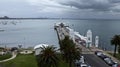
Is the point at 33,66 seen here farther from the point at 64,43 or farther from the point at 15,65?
the point at 64,43

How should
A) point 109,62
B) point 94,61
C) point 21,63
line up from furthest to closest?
point 94,61 → point 109,62 → point 21,63

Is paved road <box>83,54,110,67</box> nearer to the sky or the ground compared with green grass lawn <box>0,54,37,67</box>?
nearer to the ground

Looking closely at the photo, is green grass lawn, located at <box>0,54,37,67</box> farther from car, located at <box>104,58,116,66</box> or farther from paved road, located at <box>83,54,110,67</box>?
car, located at <box>104,58,116,66</box>

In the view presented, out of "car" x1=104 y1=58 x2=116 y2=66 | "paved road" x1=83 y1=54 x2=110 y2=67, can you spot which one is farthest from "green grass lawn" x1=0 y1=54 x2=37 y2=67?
"car" x1=104 y1=58 x2=116 y2=66

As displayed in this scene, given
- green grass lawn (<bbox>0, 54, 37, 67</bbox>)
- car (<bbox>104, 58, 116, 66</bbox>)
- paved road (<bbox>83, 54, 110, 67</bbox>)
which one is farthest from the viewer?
car (<bbox>104, 58, 116, 66</bbox>)

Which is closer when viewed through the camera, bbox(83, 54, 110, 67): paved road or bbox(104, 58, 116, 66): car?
bbox(83, 54, 110, 67): paved road

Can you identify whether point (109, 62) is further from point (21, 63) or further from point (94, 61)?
point (21, 63)

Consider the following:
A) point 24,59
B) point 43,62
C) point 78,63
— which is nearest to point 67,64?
point 78,63

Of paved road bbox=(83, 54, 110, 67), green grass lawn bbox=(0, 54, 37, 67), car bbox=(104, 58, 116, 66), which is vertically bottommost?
paved road bbox=(83, 54, 110, 67)

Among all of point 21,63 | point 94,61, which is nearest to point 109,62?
point 94,61

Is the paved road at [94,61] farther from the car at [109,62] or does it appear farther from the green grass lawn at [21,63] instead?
the green grass lawn at [21,63]

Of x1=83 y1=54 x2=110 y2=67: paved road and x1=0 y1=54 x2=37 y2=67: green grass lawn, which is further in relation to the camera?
x1=83 y1=54 x2=110 y2=67: paved road

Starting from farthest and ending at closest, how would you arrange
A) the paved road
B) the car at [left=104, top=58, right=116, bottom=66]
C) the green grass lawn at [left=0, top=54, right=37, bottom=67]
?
the car at [left=104, top=58, right=116, bottom=66]
the paved road
the green grass lawn at [left=0, top=54, right=37, bottom=67]
